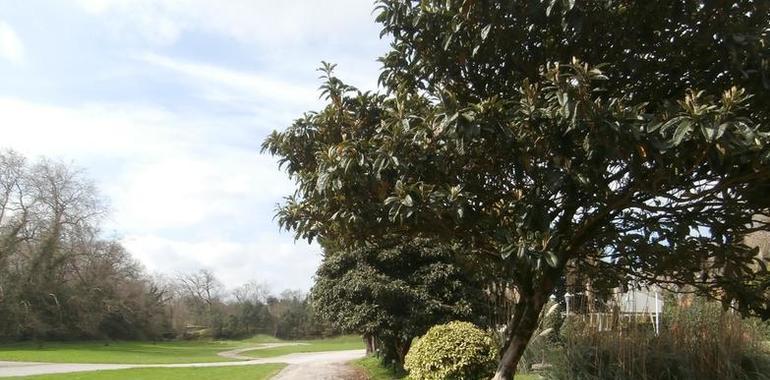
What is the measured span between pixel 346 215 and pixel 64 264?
49733 millimetres

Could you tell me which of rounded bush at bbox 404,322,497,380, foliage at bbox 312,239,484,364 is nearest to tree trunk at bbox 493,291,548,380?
rounded bush at bbox 404,322,497,380

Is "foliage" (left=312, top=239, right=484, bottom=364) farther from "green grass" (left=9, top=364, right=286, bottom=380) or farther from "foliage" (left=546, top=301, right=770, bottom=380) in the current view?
"foliage" (left=546, top=301, right=770, bottom=380)

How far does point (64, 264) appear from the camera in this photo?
48562 millimetres

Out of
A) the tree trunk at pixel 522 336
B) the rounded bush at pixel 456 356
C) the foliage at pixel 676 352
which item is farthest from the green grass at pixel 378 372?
the tree trunk at pixel 522 336

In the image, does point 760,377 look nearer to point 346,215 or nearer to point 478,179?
point 478,179

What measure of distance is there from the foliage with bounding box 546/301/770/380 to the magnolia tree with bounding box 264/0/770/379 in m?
1.92

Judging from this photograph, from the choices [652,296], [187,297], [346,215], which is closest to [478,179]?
[346,215]

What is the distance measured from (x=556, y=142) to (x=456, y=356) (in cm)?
679

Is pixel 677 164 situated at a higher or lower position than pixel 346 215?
higher

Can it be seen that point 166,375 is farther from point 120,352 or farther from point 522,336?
point 120,352

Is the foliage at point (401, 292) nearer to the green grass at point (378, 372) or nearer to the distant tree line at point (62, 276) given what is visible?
the green grass at point (378, 372)

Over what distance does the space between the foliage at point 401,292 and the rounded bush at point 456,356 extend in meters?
3.74

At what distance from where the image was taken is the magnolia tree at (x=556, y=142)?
5000mm

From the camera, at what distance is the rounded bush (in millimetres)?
11109
